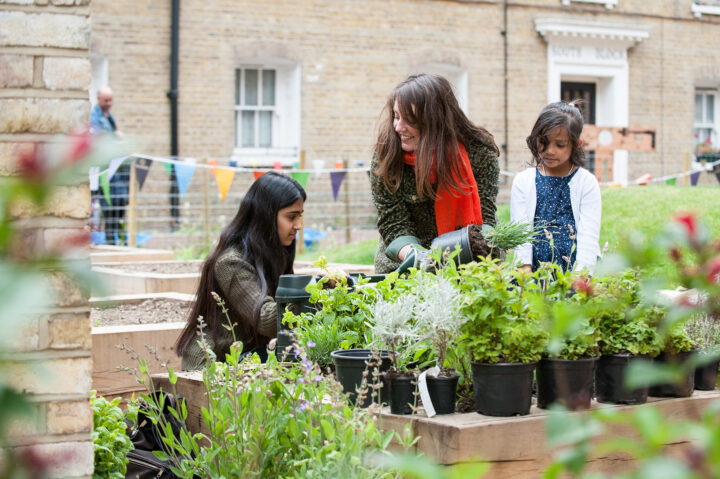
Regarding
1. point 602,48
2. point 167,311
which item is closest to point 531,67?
point 602,48

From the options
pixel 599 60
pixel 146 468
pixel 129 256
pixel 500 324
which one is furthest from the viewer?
pixel 599 60

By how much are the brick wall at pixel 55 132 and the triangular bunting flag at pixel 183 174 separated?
9455mm

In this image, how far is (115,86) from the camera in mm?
13180

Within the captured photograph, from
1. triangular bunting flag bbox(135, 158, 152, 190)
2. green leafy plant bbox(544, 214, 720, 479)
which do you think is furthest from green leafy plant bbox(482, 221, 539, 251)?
triangular bunting flag bbox(135, 158, 152, 190)

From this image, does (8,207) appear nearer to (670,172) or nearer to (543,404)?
(543,404)

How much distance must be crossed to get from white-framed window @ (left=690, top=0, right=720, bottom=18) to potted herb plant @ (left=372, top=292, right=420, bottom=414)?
1666 centimetres

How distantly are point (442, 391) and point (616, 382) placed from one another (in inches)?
19.1

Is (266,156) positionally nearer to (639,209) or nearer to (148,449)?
(639,209)

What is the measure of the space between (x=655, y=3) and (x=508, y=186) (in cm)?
465

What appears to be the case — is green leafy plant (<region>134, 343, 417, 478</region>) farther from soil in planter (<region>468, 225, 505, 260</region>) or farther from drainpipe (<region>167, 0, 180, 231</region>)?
drainpipe (<region>167, 0, 180, 231</region>)

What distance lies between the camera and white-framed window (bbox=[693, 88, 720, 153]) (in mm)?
18062

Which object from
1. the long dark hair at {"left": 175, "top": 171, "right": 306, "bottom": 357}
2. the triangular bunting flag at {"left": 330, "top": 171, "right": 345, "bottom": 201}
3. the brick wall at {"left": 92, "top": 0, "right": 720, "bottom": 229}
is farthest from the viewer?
the brick wall at {"left": 92, "top": 0, "right": 720, "bottom": 229}

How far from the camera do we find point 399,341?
7.85 feet

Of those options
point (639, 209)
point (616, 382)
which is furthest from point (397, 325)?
point (639, 209)
